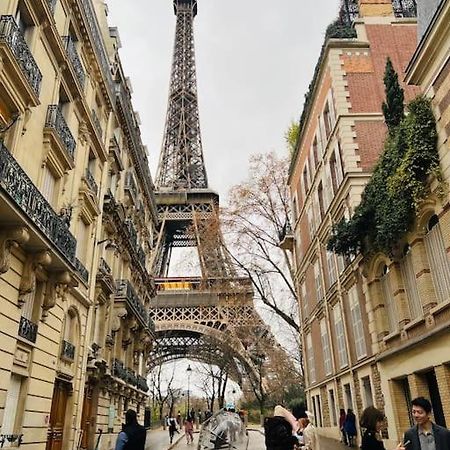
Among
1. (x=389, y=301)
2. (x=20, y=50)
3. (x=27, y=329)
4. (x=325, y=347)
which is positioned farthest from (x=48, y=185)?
(x=325, y=347)

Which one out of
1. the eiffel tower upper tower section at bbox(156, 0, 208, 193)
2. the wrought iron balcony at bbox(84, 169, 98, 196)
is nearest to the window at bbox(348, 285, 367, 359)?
the wrought iron balcony at bbox(84, 169, 98, 196)

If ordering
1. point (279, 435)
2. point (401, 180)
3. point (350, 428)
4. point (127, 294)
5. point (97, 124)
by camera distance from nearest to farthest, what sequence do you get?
point (279, 435)
point (401, 180)
point (350, 428)
point (97, 124)
point (127, 294)

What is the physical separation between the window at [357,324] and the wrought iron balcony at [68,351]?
997cm

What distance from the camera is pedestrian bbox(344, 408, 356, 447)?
55.7 feet

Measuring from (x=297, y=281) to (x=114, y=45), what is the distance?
17483 millimetres

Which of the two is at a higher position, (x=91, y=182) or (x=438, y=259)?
(x=91, y=182)

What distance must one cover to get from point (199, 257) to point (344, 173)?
16382 millimetres

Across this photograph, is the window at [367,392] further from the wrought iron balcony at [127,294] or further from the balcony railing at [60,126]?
the balcony railing at [60,126]

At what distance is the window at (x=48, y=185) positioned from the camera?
12.5 m

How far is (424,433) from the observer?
4758mm

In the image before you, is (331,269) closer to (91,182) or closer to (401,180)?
(401,180)

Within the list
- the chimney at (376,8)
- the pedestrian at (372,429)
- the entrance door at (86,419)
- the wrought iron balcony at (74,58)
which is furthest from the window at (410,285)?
the chimney at (376,8)

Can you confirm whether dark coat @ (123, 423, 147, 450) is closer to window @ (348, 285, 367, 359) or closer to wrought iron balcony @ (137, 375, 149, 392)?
window @ (348, 285, 367, 359)

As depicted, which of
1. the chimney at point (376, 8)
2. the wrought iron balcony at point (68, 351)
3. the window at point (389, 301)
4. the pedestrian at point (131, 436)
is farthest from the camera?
the chimney at point (376, 8)
